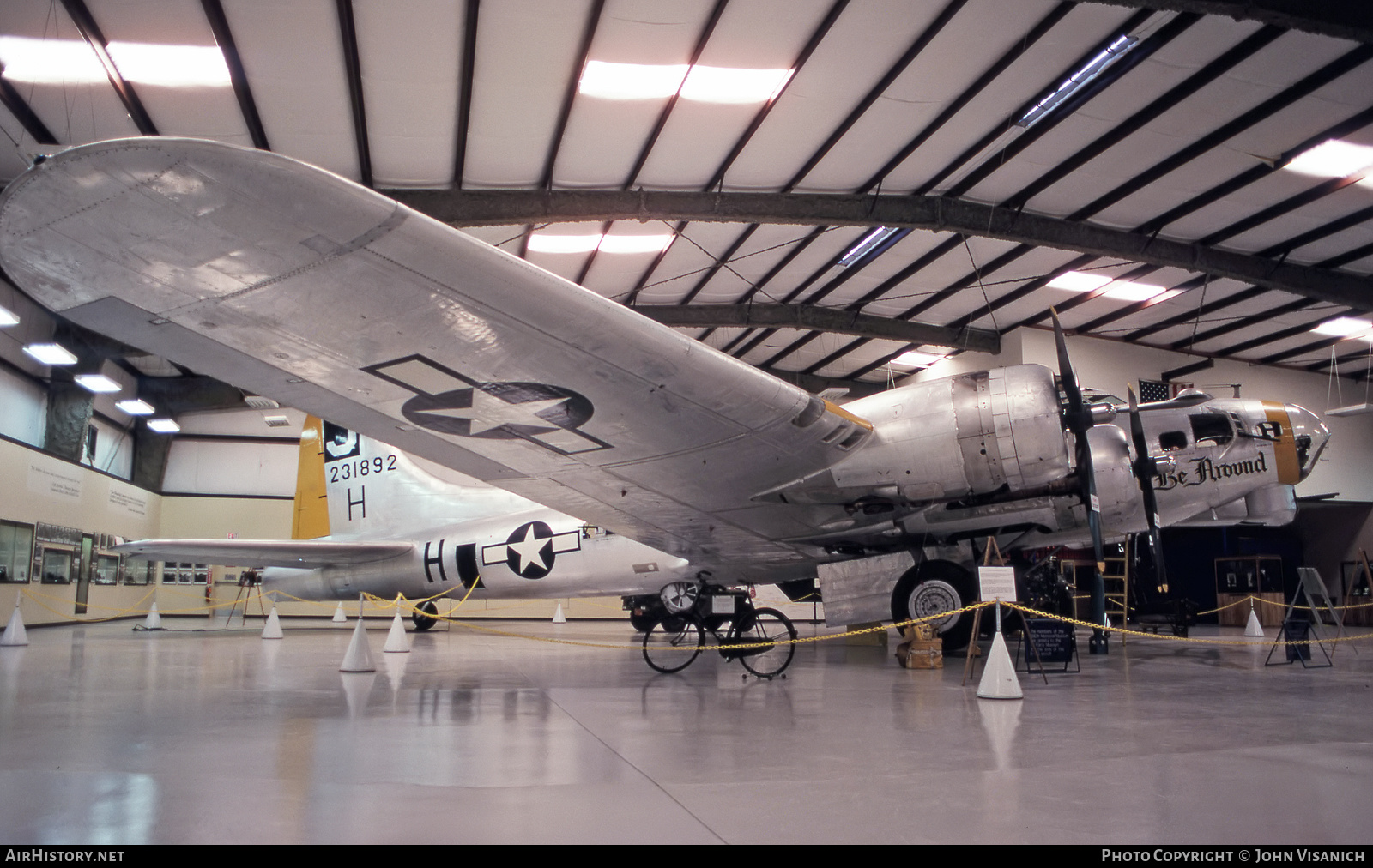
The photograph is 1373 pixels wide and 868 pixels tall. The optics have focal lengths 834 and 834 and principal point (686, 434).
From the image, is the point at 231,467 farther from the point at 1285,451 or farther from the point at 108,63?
the point at 1285,451

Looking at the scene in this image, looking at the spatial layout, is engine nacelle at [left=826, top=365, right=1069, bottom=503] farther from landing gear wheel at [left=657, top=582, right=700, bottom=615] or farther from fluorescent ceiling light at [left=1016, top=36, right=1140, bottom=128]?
fluorescent ceiling light at [left=1016, top=36, right=1140, bottom=128]

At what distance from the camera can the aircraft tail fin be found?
15.4 metres

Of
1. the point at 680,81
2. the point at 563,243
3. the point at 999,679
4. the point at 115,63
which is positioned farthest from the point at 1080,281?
the point at 115,63

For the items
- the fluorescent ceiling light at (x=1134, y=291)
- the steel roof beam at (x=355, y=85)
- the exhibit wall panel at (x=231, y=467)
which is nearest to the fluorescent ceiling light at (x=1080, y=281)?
the fluorescent ceiling light at (x=1134, y=291)

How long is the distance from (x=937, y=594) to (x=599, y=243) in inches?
430

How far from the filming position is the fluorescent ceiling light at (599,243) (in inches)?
653

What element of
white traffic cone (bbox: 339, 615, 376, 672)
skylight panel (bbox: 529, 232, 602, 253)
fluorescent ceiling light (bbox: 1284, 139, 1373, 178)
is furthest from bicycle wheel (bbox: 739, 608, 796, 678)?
fluorescent ceiling light (bbox: 1284, 139, 1373, 178)

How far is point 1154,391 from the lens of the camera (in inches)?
859

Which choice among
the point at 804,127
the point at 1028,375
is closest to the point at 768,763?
the point at 1028,375

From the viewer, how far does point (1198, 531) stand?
2648cm

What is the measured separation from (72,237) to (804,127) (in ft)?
34.3

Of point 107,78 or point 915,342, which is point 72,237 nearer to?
point 107,78

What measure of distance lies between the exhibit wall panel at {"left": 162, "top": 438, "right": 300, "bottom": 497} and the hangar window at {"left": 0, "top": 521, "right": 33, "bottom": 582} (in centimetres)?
1141

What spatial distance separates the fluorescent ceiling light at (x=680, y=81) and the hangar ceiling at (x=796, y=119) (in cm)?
4
